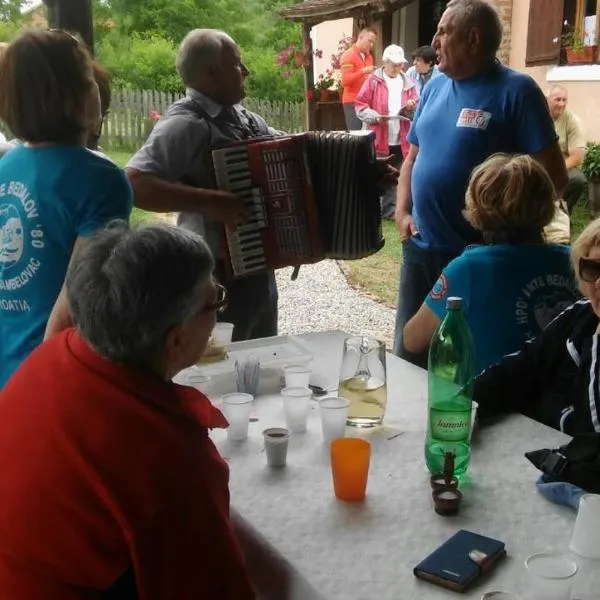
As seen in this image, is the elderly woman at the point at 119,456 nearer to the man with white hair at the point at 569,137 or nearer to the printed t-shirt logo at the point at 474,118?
the printed t-shirt logo at the point at 474,118

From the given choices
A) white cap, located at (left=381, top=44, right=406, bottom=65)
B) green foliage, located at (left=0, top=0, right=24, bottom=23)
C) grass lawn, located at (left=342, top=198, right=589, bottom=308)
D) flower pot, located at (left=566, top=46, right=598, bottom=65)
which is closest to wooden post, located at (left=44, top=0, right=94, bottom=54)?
green foliage, located at (left=0, top=0, right=24, bottom=23)

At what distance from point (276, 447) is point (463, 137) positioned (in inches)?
64.7

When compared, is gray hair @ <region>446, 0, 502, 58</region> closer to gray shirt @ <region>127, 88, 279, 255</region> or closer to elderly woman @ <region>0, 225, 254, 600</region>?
gray shirt @ <region>127, 88, 279, 255</region>

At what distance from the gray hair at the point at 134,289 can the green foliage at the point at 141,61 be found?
7.74 metres

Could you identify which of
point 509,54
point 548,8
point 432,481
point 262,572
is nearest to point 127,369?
point 262,572

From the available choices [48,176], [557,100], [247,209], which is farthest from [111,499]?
[557,100]

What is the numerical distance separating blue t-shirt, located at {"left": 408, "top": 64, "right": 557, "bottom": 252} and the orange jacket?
5.49 metres

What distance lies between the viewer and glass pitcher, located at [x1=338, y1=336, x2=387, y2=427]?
5.97 ft

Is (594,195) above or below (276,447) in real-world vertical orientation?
below

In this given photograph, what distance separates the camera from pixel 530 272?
2.06m

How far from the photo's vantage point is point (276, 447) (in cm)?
159

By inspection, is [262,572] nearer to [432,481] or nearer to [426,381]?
[432,481]

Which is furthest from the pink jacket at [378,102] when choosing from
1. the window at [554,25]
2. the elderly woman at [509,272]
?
the elderly woman at [509,272]

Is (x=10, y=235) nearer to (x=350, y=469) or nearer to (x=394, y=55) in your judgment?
(x=350, y=469)
